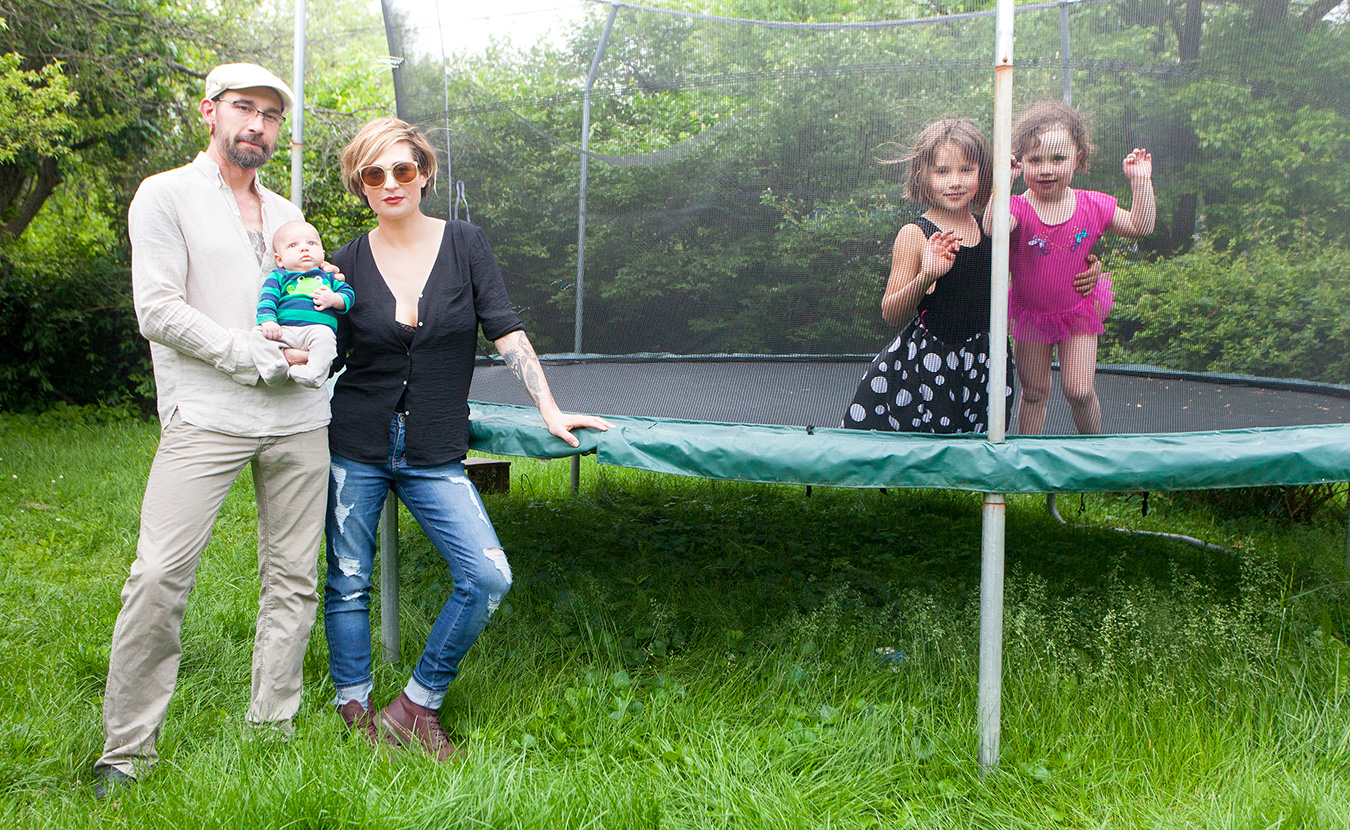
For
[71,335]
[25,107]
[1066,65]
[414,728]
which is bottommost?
[414,728]

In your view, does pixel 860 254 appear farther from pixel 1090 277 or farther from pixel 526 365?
pixel 526 365

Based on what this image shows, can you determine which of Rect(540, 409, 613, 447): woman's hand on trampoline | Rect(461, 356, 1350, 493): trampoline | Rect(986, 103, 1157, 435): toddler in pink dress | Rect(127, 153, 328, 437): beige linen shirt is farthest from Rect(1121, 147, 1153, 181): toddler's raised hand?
Rect(127, 153, 328, 437): beige linen shirt

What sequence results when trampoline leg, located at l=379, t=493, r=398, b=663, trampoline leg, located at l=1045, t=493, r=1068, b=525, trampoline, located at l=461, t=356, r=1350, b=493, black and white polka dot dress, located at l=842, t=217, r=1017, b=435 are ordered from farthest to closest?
trampoline leg, located at l=1045, t=493, r=1068, b=525, trampoline leg, located at l=379, t=493, r=398, b=663, black and white polka dot dress, located at l=842, t=217, r=1017, b=435, trampoline, located at l=461, t=356, r=1350, b=493

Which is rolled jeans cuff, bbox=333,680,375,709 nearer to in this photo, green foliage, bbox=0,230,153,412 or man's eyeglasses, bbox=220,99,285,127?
man's eyeglasses, bbox=220,99,285,127

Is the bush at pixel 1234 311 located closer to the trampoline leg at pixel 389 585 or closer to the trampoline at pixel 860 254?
the trampoline at pixel 860 254

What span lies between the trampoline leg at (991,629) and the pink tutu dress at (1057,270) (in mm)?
446

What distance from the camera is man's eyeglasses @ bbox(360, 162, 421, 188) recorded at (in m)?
1.97

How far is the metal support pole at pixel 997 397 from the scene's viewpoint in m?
1.70

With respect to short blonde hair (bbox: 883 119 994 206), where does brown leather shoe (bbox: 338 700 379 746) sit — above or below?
below

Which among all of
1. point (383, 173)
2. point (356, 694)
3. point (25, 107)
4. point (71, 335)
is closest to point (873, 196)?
point (383, 173)

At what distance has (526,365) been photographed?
6.70ft

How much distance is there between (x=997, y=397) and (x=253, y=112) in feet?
5.10

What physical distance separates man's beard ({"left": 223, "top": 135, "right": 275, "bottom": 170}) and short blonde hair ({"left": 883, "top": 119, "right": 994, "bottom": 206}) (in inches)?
52.2

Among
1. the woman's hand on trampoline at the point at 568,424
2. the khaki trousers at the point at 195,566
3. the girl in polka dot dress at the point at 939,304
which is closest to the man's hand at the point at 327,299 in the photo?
the khaki trousers at the point at 195,566
